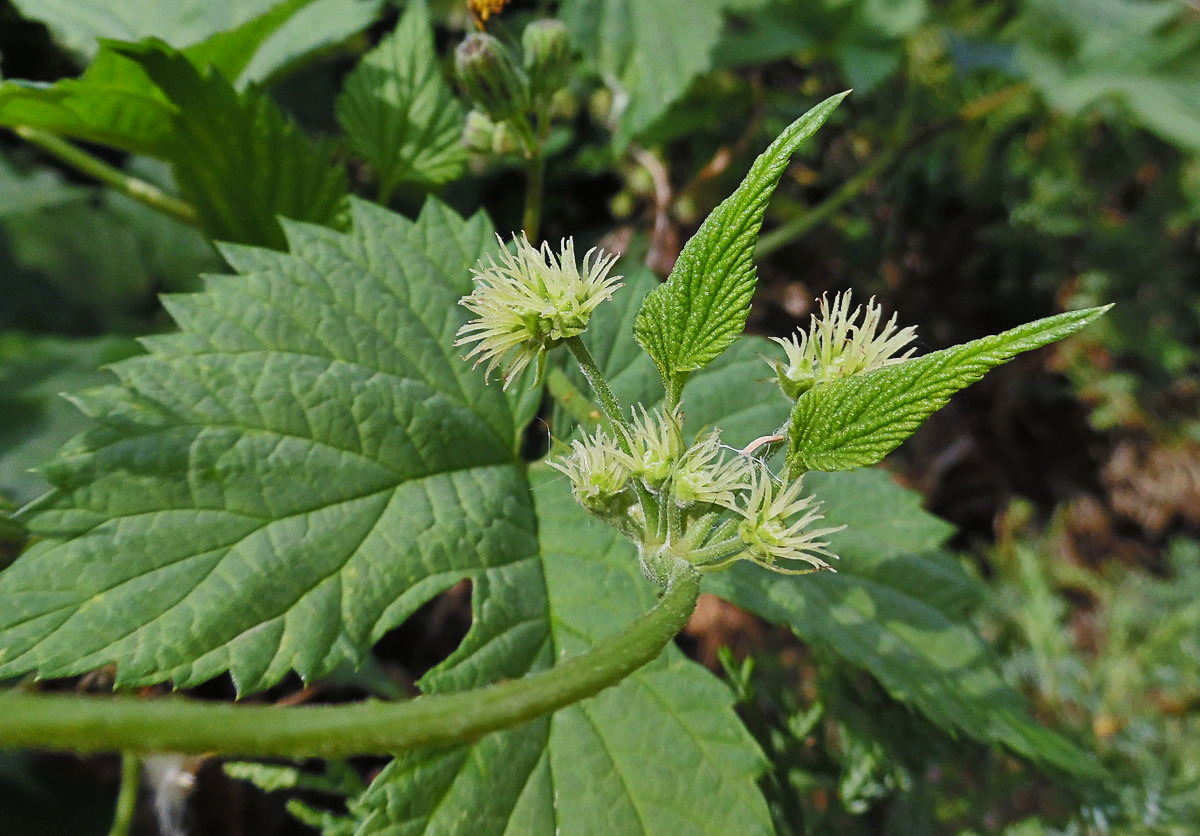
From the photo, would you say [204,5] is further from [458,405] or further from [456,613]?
[456,613]

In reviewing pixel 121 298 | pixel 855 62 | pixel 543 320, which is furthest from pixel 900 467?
pixel 121 298

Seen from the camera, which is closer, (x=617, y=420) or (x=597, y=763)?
(x=617, y=420)

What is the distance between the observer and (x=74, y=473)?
1.07 metres

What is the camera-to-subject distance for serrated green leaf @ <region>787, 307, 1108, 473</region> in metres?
0.70

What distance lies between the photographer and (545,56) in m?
1.46

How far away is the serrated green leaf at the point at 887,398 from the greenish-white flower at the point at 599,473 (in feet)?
0.57

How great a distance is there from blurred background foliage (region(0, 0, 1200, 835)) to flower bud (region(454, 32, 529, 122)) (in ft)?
0.59

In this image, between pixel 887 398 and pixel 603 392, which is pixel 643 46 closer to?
pixel 603 392

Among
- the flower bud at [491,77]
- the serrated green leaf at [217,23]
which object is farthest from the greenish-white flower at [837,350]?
the serrated green leaf at [217,23]

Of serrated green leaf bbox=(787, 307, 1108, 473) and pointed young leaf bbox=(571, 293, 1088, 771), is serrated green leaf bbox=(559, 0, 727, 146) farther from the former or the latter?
serrated green leaf bbox=(787, 307, 1108, 473)

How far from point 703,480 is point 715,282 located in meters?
0.20

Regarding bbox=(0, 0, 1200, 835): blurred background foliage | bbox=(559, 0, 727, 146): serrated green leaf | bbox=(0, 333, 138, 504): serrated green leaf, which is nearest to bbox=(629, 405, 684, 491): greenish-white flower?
bbox=(0, 0, 1200, 835): blurred background foliage

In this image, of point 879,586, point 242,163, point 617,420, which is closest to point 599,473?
point 617,420

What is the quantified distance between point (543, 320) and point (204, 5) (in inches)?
49.8
